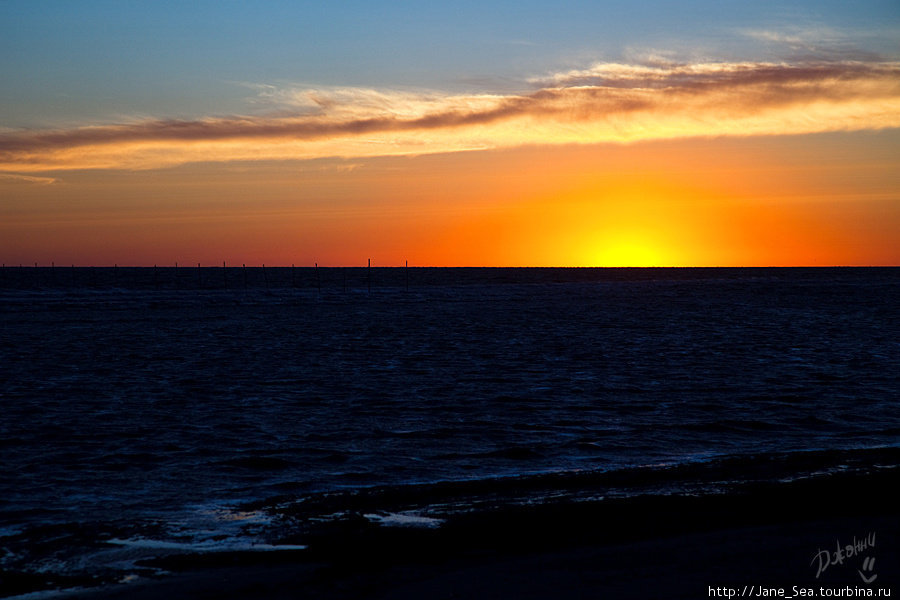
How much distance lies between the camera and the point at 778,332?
44594mm

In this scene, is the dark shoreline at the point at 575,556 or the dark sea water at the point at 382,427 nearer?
the dark shoreline at the point at 575,556

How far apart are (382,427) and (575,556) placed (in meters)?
9.07

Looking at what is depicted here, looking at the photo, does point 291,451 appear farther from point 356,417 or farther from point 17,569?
point 17,569

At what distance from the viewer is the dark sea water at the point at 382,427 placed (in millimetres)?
11227

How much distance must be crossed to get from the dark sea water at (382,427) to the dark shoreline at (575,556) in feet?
2.10

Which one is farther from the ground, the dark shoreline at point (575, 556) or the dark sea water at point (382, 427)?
the dark shoreline at point (575, 556)

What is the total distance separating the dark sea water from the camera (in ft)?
36.8

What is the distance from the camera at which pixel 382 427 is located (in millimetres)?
17531

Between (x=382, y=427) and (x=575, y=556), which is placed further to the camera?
(x=382, y=427)

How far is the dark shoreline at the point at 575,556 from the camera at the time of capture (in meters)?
8.02

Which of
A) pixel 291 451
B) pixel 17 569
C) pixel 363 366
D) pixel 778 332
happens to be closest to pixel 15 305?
pixel 363 366

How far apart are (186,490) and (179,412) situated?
24.8 feet

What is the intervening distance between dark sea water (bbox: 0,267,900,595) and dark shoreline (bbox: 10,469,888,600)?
0.64 metres

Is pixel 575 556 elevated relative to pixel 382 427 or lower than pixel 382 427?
elevated
